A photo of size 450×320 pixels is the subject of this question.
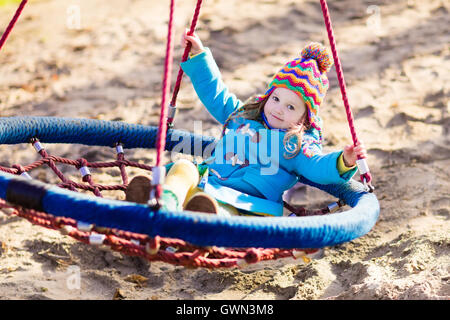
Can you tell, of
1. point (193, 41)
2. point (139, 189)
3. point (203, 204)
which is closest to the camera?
point (203, 204)

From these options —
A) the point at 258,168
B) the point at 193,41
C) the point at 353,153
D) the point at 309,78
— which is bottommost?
the point at 258,168

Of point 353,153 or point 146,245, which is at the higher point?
point 353,153

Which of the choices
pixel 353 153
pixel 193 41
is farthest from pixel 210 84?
pixel 353 153

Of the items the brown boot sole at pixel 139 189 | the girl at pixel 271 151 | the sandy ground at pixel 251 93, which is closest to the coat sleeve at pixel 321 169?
the girl at pixel 271 151

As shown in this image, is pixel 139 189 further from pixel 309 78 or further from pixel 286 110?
pixel 309 78

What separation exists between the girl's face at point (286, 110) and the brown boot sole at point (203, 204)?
554mm

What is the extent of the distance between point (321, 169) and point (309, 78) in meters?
0.36

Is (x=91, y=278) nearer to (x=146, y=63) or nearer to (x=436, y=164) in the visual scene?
(x=436, y=164)

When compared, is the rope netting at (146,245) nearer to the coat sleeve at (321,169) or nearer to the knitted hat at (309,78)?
the coat sleeve at (321,169)

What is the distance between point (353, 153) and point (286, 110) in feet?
1.24

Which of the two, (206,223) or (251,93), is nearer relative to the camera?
(206,223)

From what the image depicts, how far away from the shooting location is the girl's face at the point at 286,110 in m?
2.47

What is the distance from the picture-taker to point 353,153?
218 cm

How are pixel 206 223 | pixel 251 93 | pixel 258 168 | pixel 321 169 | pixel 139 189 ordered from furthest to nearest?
pixel 251 93 → pixel 258 168 → pixel 321 169 → pixel 139 189 → pixel 206 223
